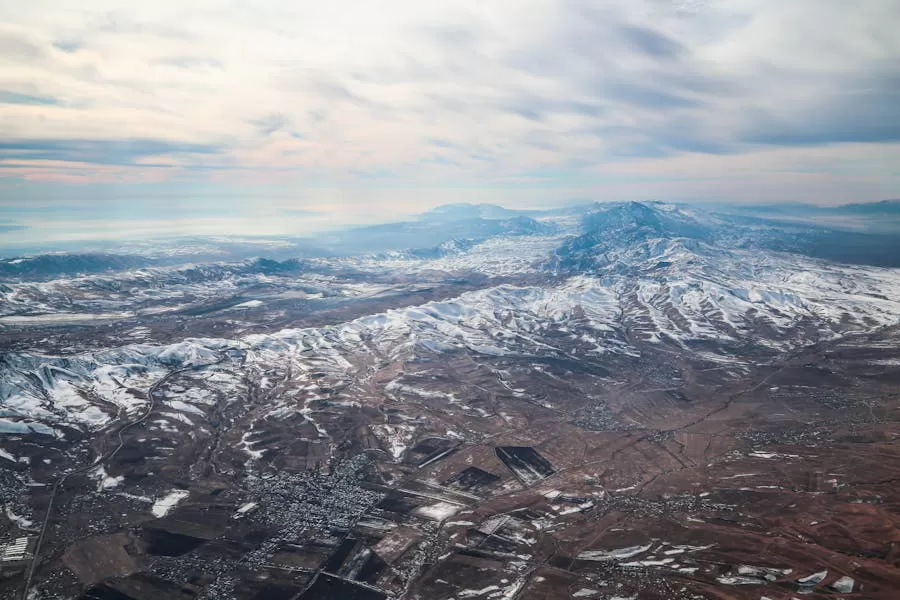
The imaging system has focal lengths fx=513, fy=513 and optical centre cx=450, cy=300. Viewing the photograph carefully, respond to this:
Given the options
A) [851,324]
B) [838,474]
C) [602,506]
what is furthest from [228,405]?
[851,324]

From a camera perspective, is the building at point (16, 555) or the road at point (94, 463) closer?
the building at point (16, 555)

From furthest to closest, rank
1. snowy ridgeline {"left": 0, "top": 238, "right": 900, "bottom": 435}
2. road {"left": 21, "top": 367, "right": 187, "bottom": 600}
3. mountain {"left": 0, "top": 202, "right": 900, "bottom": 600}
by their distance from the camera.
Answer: snowy ridgeline {"left": 0, "top": 238, "right": 900, "bottom": 435} < road {"left": 21, "top": 367, "right": 187, "bottom": 600} < mountain {"left": 0, "top": 202, "right": 900, "bottom": 600}

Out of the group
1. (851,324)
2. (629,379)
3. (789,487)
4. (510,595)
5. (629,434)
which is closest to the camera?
(510,595)

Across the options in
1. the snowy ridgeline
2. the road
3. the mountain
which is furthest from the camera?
the snowy ridgeline

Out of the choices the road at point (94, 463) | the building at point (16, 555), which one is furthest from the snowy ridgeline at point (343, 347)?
the building at point (16, 555)

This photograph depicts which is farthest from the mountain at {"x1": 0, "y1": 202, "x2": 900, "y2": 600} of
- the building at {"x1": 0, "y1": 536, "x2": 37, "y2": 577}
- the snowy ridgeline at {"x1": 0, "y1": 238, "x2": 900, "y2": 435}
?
the building at {"x1": 0, "y1": 536, "x2": 37, "y2": 577}

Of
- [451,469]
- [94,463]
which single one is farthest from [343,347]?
[451,469]

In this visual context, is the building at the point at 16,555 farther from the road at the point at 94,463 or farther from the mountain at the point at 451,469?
the mountain at the point at 451,469

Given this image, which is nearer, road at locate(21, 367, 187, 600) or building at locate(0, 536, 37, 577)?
building at locate(0, 536, 37, 577)

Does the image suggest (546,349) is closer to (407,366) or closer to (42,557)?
(407,366)

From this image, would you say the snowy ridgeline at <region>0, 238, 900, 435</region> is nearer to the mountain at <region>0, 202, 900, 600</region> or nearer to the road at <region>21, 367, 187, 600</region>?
the mountain at <region>0, 202, 900, 600</region>

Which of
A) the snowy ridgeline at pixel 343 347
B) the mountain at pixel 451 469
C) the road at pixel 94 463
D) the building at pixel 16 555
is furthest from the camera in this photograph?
the snowy ridgeline at pixel 343 347
